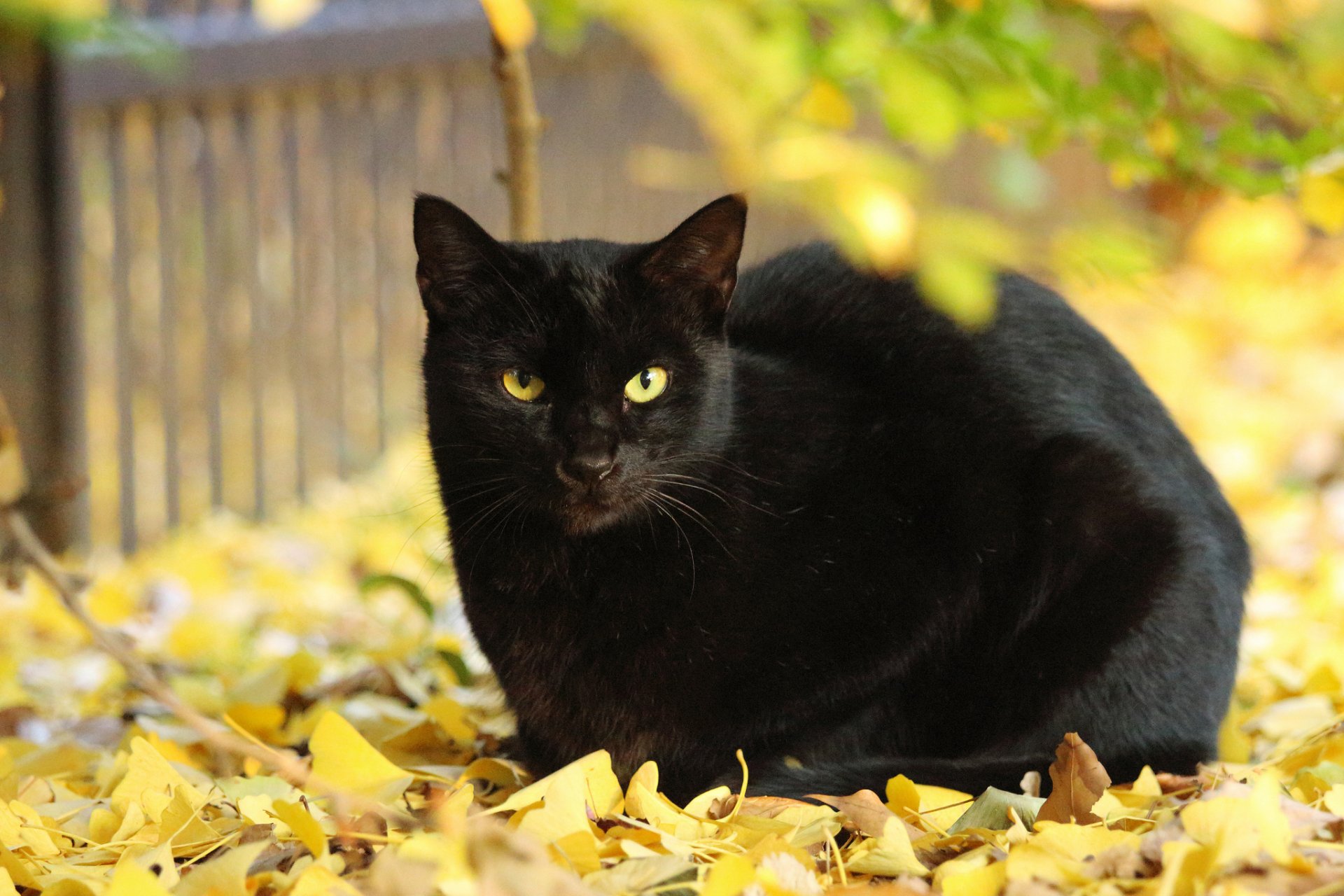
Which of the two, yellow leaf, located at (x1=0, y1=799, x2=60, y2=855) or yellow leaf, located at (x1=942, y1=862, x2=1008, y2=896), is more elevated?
yellow leaf, located at (x1=942, y1=862, x2=1008, y2=896)

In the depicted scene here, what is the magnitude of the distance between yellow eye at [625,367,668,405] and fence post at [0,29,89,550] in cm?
264

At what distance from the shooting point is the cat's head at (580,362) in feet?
5.21

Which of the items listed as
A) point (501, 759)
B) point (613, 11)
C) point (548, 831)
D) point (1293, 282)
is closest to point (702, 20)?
point (613, 11)

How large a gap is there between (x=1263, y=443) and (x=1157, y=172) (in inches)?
88.3

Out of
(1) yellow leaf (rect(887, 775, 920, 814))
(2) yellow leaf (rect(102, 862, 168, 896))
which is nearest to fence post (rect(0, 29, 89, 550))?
(2) yellow leaf (rect(102, 862, 168, 896))

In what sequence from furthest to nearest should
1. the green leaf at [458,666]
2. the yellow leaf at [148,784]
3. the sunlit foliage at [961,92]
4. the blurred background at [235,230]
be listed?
the blurred background at [235,230]
the green leaf at [458,666]
the yellow leaf at [148,784]
the sunlit foliage at [961,92]

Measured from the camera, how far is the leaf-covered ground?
1123mm

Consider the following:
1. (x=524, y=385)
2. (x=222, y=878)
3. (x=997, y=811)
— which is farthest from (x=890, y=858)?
Result: (x=524, y=385)

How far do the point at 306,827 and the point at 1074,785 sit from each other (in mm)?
838

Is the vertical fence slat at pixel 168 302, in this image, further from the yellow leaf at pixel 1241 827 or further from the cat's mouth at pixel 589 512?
the yellow leaf at pixel 1241 827

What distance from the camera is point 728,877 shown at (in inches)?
43.9

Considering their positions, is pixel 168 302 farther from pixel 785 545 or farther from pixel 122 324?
pixel 785 545

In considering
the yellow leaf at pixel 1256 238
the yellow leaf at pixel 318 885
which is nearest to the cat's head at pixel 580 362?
the yellow leaf at pixel 318 885

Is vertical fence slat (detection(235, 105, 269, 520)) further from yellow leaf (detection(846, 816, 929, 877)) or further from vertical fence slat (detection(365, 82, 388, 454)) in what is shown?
yellow leaf (detection(846, 816, 929, 877))
